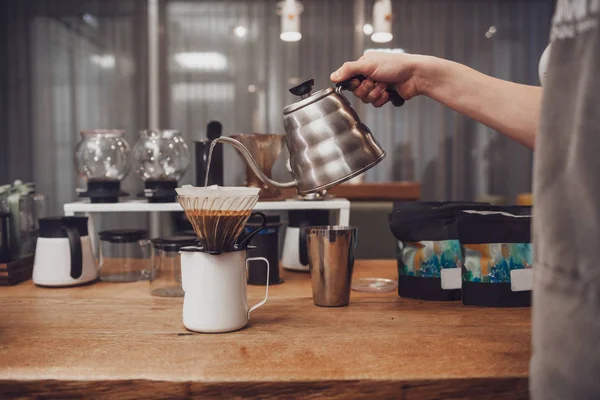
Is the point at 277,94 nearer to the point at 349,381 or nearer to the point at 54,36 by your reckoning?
the point at 54,36

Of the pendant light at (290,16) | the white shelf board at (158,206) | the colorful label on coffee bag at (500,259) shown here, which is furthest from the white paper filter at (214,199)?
the pendant light at (290,16)

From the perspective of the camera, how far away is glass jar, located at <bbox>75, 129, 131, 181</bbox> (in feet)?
5.77

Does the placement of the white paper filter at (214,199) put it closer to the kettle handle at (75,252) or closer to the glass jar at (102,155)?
the kettle handle at (75,252)

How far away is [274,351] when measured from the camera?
2.97 feet

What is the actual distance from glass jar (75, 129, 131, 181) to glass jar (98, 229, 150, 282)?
232 millimetres

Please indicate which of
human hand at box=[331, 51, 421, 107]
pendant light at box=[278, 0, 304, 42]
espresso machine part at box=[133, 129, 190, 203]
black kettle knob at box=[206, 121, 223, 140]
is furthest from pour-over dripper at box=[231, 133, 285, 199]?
pendant light at box=[278, 0, 304, 42]

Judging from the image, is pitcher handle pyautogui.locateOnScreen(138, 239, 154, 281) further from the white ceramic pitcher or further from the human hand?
the human hand

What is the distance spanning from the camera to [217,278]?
1027mm

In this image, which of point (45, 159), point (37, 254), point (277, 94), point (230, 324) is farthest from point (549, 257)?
point (45, 159)

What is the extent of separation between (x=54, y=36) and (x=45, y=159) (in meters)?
0.94

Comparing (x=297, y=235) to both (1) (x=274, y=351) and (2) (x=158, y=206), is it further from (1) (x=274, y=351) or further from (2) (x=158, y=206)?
(1) (x=274, y=351)

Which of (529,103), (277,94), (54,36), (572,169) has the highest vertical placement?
(54,36)

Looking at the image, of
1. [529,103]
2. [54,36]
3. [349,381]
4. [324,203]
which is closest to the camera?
[349,381]

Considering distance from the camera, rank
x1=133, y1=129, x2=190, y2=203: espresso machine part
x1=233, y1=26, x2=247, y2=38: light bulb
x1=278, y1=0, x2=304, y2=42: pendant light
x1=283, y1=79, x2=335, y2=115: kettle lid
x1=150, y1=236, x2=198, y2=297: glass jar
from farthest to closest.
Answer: x1=233, y1=26, x2=247, y2=38: light bulb, x1=278, y1=0, x2=304, y2=42: pendant light, x1=133, y1=129, x2=190, y2=203: espresso machine part, x1=150, y1=236, x2=198, y2=297: glass jar, x1=283, y1=79, x2=335, y2=115: kettle lid
